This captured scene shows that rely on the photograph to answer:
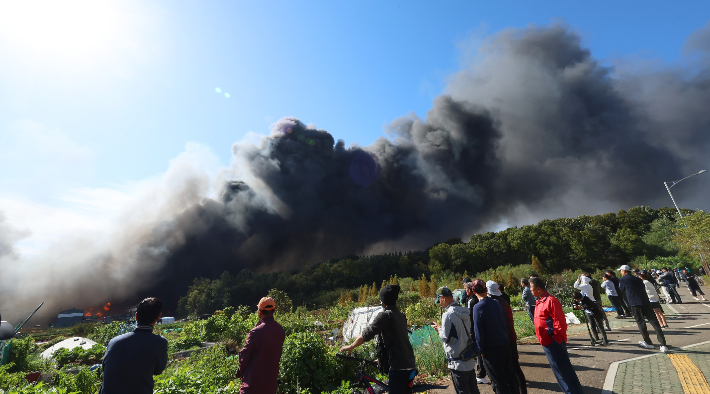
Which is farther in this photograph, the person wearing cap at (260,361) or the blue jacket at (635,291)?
the blue jacket at (635,291)

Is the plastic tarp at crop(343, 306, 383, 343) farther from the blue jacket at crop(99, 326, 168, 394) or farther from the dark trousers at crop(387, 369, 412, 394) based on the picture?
the blue jacket at crop(99, 326, 168, 394)

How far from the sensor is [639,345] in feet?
20.7

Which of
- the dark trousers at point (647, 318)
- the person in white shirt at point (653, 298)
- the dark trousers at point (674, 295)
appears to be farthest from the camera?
the dark trousers at point (674, 295)

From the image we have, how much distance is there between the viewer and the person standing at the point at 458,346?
322 cm

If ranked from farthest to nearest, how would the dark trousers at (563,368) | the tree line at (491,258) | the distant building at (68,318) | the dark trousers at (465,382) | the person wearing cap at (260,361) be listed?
1. the distant building at (68,318)
2. the tree line at (491,258)
3. the dark trousers at (563,368)
4. the dark trousers at (465,382)
5. the person wearing cap at (260,361)

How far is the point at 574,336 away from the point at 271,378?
9146 mm

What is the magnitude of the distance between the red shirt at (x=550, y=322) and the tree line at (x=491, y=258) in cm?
4219

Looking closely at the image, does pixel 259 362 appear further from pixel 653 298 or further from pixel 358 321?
pixel 653 298

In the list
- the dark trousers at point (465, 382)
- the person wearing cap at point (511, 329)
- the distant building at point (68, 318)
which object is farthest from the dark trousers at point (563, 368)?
the distant building at point (68, 318)

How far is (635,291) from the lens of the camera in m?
6.07

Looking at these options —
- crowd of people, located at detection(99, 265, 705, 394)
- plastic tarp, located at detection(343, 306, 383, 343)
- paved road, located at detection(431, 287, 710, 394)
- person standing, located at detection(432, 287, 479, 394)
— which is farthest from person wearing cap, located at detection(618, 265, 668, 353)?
plastic tarp, located at detection(343, 306, 383, 343)

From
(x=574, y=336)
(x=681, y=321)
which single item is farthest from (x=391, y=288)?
(x=681, y=321)

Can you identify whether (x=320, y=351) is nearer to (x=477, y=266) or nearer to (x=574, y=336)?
(x=574, y=336)

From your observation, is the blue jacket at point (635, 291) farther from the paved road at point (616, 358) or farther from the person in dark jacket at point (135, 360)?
the person in dark jacket at point (135, 360)
